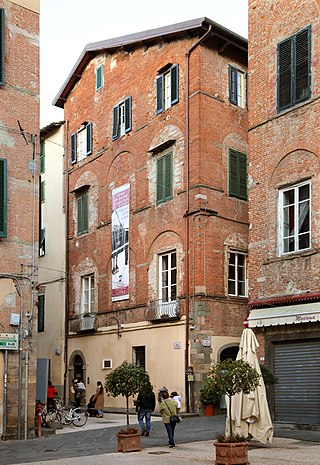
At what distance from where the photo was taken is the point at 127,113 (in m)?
29.6

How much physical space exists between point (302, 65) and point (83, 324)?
15.3 metres

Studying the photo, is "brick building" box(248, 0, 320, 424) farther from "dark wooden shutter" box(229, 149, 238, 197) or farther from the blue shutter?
the blue shutter

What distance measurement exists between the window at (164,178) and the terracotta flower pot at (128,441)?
487 inches

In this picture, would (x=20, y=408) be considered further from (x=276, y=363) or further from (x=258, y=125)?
(x=258, y=125)

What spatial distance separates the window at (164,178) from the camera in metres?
26.4

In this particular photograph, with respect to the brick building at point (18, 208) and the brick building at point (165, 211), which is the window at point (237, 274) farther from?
the brick building at point (18, 208)

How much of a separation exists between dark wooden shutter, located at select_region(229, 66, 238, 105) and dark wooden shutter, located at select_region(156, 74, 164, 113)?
2.71 metres

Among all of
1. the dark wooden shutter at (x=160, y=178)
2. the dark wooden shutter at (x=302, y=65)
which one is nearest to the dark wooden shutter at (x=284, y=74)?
the dark wooden shutter at (x=302, y=65)

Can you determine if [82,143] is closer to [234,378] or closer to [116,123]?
[116,123]

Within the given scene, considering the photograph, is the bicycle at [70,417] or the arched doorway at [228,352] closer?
the bicycle at [70,417]

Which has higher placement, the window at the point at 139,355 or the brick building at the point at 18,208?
the brick building at the point at 18,208

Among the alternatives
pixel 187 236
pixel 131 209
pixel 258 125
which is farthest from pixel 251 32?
pixel 131 209

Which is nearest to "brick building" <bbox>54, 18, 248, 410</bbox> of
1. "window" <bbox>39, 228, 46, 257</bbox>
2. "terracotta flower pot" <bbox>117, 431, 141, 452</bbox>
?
"window" <bbox>39, 228, 46, 257</bbox>

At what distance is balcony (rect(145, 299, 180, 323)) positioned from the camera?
25.0 m
